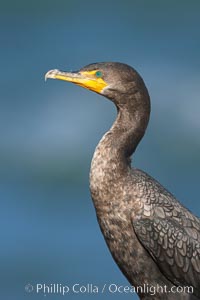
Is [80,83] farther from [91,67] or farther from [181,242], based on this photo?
[181,242]

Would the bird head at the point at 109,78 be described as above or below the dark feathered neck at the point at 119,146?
above

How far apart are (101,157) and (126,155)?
20 cm

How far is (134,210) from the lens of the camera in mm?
7234

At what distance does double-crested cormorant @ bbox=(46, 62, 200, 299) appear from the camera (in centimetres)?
725

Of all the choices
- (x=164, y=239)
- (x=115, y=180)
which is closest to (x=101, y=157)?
(x=115, y=180)

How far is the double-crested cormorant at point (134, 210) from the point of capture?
7246 mm

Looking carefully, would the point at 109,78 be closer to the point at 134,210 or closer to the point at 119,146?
the point at 119,146

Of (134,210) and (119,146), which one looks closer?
(134,210)

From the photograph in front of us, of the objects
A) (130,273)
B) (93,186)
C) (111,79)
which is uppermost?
(111,79)

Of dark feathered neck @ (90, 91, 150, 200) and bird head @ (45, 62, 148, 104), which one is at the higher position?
bird head @ (45, 62, 148, 104)

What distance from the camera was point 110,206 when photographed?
7238 millimetres

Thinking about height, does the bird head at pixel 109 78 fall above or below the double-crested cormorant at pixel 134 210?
above

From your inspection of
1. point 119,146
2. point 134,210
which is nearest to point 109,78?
point 119,146

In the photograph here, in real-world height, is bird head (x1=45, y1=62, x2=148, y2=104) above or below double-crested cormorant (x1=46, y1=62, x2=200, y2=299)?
above
